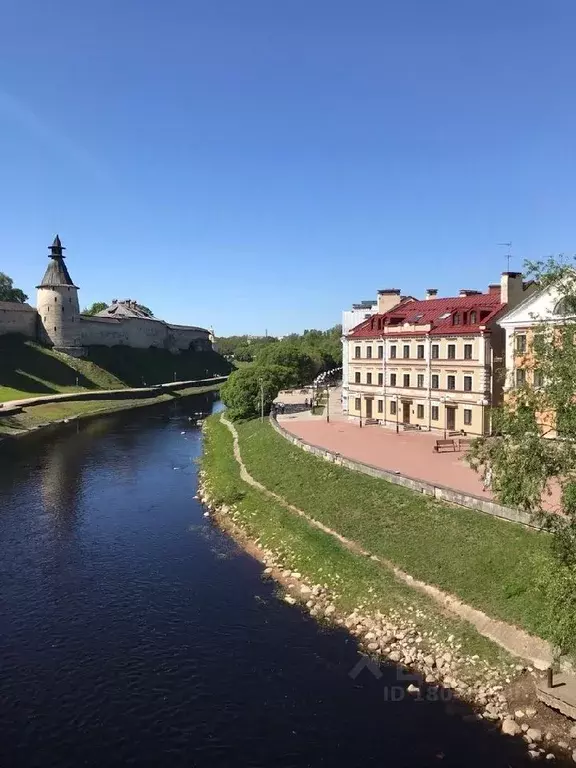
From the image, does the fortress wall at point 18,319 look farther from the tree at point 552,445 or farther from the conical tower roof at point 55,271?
the tree at point 552,445

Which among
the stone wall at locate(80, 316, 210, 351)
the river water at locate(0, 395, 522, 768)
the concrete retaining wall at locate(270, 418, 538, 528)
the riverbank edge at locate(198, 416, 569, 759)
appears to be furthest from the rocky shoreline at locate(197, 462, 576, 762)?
the stone wall at locate(80, 316, 210, 351)

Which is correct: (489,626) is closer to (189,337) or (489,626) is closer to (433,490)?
(433,490)

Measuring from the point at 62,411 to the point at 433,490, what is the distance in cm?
5166

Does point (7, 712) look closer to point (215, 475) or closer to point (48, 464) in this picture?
point (215, 475)

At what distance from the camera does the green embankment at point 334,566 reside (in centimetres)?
1781

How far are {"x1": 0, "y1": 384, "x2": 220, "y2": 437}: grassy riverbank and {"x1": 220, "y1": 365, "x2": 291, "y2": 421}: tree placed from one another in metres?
19.9

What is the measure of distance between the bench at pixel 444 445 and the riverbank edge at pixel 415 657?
12.1 meters

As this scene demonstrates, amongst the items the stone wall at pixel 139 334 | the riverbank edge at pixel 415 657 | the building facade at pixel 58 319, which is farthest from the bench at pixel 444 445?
the stone wall at pixel 139 334

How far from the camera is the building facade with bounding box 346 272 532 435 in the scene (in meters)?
36.7

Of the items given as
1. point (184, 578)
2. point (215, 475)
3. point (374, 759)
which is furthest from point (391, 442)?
point (374, 759)

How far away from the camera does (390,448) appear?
114 ft

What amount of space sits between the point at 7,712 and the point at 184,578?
830cm

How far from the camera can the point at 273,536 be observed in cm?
2600

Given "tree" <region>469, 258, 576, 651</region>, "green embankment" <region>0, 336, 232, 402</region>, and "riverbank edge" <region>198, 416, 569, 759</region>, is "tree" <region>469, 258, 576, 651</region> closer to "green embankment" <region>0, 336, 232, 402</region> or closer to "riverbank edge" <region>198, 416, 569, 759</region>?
"riverbank edge" <region>198, 416, 569, 759</region>
